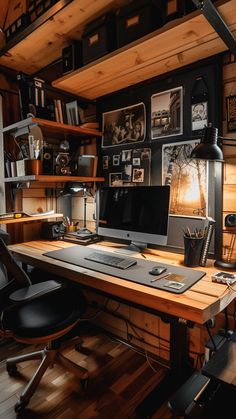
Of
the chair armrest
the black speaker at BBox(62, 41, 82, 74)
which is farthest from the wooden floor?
the black speaker at BBox(62, 41, 82, 74)

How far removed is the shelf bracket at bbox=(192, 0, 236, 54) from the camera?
109cm

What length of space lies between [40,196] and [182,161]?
1.37 m

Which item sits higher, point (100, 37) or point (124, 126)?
point (100, 37)

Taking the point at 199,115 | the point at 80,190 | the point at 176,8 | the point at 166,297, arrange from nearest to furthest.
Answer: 1. the point at 166,297
2. the point at 176,8
3. the point at 199,115
4. the point at 80,190

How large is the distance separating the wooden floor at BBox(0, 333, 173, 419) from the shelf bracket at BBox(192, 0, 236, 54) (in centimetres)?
197

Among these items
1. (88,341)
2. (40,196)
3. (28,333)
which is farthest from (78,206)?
(28,333)

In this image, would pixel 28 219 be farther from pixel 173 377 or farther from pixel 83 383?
pixel 173 377

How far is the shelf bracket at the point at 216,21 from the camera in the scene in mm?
1094

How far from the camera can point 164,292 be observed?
3.78 ft

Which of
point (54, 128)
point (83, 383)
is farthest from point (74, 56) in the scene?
point (83, 383)

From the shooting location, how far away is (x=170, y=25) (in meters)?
1.30

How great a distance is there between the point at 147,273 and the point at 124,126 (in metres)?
1.25

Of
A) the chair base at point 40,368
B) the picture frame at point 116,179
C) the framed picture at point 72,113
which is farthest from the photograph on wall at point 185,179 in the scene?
the chair base at point 40,368

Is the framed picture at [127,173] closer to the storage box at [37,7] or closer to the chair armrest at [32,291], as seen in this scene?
the chair armrest at [32,291]
